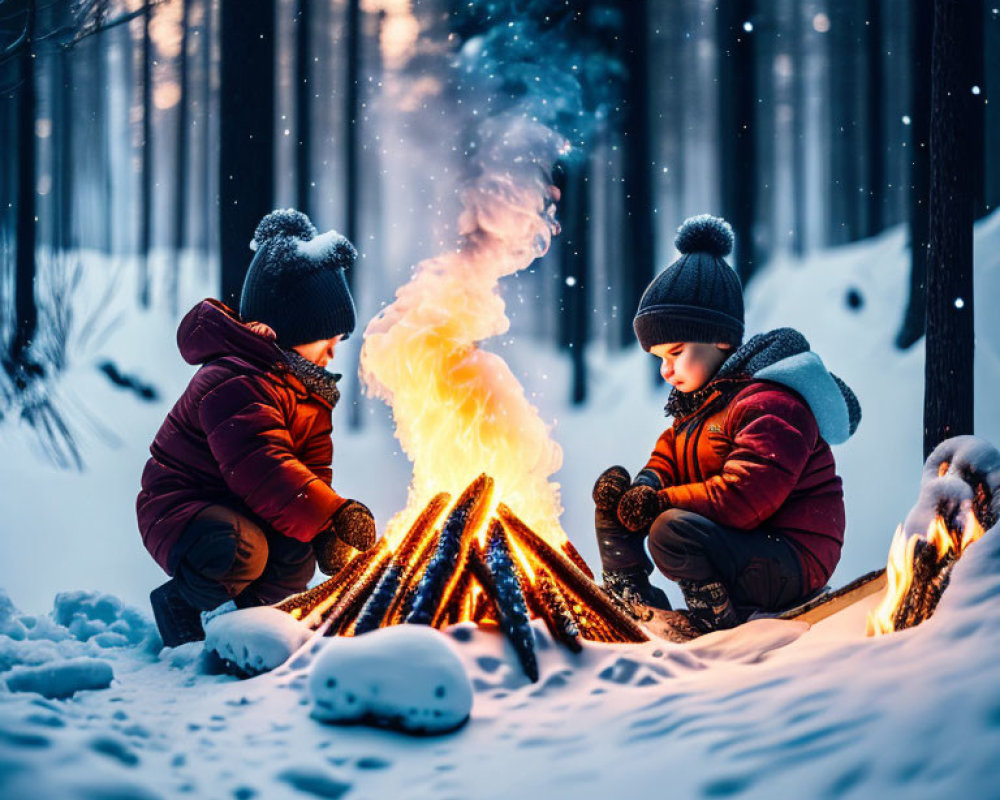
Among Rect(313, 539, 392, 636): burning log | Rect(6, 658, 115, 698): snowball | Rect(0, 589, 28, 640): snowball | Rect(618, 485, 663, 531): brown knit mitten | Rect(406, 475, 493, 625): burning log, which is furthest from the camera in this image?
Rect(0, 589, 28, 640): snowball

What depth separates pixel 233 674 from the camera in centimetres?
327

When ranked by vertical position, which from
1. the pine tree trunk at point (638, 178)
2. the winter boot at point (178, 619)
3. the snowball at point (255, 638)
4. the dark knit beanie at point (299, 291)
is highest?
the pine tree trunk at point (638, 178)

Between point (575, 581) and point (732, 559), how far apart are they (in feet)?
2.26

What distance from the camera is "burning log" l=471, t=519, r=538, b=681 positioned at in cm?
296

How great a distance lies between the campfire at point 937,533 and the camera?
276cm

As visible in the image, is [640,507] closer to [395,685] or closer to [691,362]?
[691,362]

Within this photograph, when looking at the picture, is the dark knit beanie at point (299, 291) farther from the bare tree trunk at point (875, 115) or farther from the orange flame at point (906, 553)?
the bare tree trunk at point (875, 115)

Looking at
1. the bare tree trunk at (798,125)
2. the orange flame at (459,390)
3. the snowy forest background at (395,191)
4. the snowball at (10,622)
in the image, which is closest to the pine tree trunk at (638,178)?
the snowy forest background at (395,191)

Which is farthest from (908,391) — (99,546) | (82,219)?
(82,219)

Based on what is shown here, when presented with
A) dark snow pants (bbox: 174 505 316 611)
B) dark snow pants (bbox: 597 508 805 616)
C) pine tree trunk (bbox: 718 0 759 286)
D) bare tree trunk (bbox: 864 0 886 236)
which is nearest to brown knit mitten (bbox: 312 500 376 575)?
dark snow pants (bbox: 174 505 316 611)

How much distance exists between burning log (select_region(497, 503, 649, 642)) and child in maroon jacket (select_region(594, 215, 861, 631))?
1.46 ft

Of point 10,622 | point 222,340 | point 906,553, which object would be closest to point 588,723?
point 906,553

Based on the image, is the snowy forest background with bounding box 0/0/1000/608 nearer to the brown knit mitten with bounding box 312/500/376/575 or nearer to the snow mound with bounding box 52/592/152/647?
the snow mound with bounding box 52/592/152/647

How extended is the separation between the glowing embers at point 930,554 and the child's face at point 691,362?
51.1 inches
